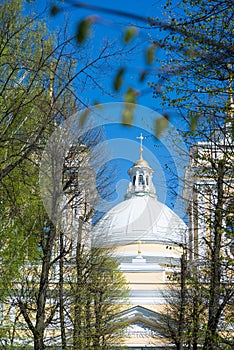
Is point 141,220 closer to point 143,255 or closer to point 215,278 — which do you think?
point 143,255

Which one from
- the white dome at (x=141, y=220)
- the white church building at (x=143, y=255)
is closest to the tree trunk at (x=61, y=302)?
the white church building at (x=143, y=255)

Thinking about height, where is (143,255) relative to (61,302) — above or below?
above

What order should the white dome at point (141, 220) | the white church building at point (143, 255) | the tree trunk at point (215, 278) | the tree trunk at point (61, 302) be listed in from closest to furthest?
the tree trunk at point (215, 278) → the tree trunk at point (61, 302) → the white church building at point (143, 255) → the white dome at point (141, 220)

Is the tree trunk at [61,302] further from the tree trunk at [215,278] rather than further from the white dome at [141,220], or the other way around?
the white dome at [141,220]

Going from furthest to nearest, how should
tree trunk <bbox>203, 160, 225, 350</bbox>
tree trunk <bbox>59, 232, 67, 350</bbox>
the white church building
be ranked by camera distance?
the white church building < tree trunk <bbox>59, 232, 67, 350</bbox> < tree trunk <bbox>203, 160, 225, 350</bbox>

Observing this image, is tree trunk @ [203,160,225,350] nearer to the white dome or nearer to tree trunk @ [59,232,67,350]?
tree trunk @ [59,232,67,350]

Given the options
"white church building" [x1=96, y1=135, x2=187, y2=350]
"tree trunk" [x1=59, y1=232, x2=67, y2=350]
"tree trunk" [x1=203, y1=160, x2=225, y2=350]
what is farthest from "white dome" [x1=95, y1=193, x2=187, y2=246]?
"tree trunk" [x1=203, y1=160, x2=225, y2=350]

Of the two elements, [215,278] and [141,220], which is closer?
[215,278]

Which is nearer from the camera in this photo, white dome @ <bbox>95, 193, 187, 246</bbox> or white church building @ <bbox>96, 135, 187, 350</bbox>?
white church building @ <bbox>96, 135, 187, 350</bbox>

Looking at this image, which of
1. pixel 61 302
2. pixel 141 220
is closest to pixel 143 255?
pixel 141 220

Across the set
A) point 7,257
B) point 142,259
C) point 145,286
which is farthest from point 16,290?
point 142,259

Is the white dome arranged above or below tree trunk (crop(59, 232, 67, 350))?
above

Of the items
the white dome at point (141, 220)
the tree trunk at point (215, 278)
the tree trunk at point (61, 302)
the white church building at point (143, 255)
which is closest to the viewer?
the tree trunk at point (215, 278)

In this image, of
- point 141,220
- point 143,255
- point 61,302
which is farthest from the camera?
point 141,220
